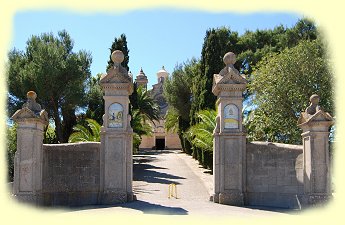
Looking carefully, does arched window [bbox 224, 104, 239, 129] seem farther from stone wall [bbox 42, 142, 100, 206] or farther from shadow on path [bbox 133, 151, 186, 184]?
shadow on path [bbox 133, 151, 186, 184]

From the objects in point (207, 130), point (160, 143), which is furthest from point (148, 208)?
point (160, 143)

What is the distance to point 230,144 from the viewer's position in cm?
1442

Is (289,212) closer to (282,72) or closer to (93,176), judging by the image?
(93,176)

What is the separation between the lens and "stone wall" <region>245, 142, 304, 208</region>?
1403 centimetres

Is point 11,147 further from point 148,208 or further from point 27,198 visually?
point 148,208

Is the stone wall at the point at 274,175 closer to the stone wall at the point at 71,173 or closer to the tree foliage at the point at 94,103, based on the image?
the stone wall at the point at 71,173

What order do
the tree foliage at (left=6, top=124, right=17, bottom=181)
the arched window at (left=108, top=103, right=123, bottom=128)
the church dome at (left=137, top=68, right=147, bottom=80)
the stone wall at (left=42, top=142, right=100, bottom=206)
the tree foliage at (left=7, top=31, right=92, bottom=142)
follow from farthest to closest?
1. the church dome at (left=137, top=68, right=147, bottom=80)
2. the tree foliage at (left=7, top=31, right=92, bottom=142)
3. the tree foliage at (left=6, top=124, right=17, bottom=181)
4. the arched window at (left=108, top=103, right=123, bottom=128)
5. the stone wall at (left=42, top=142, right=100, bottom=206)

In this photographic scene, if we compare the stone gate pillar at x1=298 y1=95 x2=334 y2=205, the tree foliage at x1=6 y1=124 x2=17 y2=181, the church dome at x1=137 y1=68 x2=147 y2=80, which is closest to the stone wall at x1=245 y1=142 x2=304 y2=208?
the stone gate pillar at x1=298 y1=95 x2=334 y2=205

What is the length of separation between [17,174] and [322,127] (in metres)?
8.74

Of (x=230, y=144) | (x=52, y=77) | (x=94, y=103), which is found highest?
(x=52, y=77)

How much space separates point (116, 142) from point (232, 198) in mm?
4119

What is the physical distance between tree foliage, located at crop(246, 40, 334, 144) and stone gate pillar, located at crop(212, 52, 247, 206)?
667 cm

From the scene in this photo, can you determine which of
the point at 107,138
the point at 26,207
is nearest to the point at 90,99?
the point at 107,138

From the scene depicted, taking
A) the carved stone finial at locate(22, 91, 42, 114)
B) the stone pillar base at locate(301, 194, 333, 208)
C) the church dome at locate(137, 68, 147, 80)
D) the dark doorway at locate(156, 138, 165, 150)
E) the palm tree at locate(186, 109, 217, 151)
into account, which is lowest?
the stone pillar base at locate(301, 194, 333, 208)
